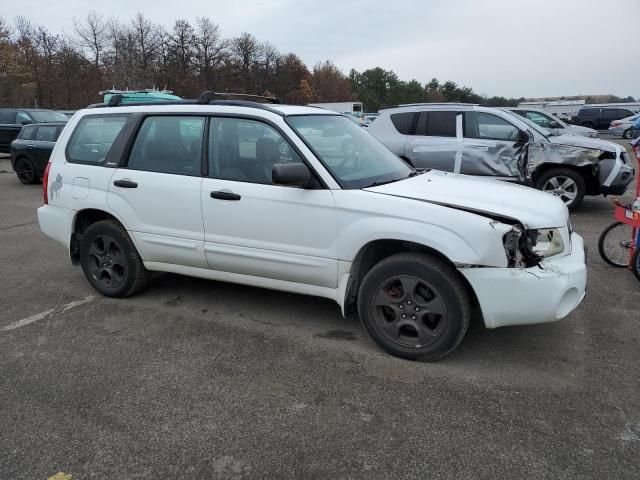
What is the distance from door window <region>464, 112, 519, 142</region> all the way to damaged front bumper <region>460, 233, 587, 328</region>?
18.4 feet

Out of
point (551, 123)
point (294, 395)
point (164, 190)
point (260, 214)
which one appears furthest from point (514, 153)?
point (294, 395)

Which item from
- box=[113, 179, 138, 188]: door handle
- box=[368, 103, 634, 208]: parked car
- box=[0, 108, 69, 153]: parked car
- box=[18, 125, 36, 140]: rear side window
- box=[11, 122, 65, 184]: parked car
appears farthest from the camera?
box=[0, 108, 69, 153]: parked car

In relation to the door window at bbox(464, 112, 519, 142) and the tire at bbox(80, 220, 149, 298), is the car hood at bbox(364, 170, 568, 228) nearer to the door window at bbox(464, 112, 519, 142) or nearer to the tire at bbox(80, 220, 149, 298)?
the tire at bbox(80, 220, 149, 298)

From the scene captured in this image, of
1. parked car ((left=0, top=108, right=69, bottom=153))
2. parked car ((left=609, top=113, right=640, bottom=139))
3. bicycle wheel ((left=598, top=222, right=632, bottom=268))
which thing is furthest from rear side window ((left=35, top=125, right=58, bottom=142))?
parked car ((left=609, top=113, right=640, bottom=139))

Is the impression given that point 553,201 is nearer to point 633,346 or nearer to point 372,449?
point 633,346

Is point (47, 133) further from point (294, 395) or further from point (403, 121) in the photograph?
point (294, 395)

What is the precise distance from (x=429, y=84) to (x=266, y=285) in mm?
122155

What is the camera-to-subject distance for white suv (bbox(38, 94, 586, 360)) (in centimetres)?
319

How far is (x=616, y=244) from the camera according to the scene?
554cm

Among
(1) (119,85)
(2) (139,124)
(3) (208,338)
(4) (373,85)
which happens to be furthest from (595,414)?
(4) (373,85)

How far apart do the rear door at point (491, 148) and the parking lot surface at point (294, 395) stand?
402 centimetres

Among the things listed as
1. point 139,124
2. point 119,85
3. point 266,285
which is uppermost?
point 119,85

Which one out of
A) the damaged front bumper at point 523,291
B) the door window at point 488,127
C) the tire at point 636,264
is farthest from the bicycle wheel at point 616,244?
the door window at point 488,127

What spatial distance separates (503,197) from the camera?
357 centimetres
